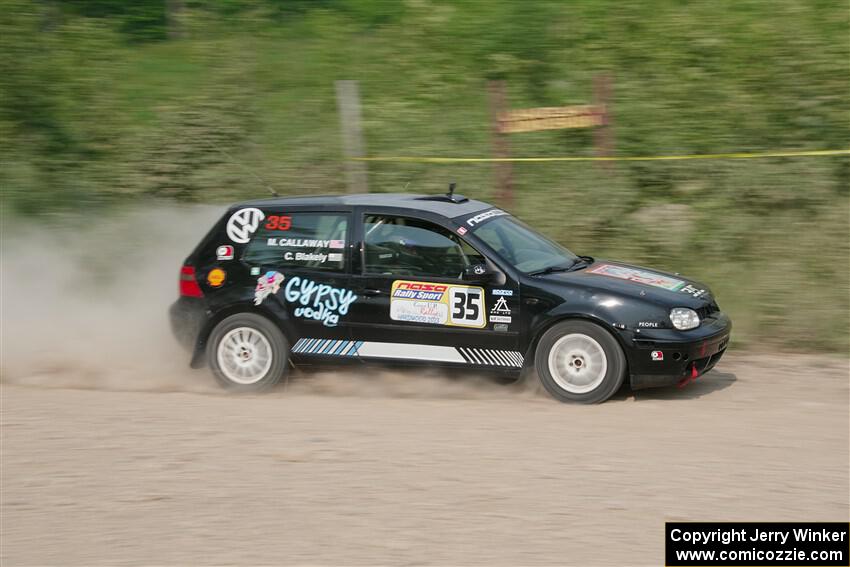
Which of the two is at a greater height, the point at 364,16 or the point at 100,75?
the point at 364,16

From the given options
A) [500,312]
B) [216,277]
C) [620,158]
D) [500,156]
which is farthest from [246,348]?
[620,158]

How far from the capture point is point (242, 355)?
8.83 m

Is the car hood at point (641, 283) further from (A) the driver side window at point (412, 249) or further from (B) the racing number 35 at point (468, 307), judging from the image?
(A) the driver side window at point (412, 249)

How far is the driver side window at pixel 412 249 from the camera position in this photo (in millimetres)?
8312

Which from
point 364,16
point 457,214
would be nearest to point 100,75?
point 364,16

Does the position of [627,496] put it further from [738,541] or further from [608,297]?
[608,297]

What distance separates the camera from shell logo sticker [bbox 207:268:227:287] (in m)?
8.90

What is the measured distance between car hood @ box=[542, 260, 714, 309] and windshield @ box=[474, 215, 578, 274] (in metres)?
0.24

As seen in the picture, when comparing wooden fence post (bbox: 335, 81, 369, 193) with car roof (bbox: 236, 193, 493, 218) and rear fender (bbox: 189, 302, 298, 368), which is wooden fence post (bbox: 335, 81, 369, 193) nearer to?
car roof (bbox: 236, 193, 493, 218)

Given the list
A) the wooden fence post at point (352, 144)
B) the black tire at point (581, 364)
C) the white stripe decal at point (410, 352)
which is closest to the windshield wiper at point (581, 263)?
the black tire at point (581, 364)

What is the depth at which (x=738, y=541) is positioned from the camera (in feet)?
16.7

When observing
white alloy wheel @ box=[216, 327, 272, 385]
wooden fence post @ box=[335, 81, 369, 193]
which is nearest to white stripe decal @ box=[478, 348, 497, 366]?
white alloy wheel @ box=[216, 327, 272, 385]

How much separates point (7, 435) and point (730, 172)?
7834 mm

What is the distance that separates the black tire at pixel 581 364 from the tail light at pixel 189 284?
3.16 meters
